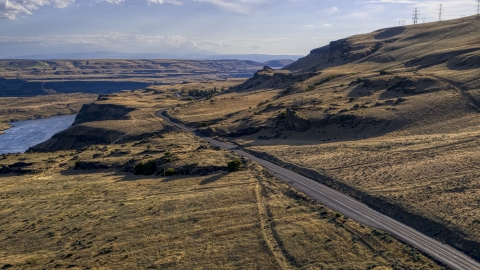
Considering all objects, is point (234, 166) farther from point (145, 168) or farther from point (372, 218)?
point (372, 218)

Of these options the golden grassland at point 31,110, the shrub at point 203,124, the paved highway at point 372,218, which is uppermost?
the shrub at point 203,124

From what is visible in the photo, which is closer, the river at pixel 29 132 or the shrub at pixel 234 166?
the shrub at pixel 234 166

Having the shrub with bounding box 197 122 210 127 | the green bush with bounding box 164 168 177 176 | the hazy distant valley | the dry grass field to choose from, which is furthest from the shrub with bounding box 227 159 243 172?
the shrub with bounding box 197 122 210 127

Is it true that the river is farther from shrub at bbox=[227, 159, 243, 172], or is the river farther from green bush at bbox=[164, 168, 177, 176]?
shrub at bbox=[227, 159, 243, 172]

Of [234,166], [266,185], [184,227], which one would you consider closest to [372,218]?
[266,185]

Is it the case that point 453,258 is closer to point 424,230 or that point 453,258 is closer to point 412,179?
point 424,230

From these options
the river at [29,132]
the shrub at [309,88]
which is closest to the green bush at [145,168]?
the shrub at [309,88]

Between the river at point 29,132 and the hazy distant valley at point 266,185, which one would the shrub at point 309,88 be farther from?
the river at point 29,132
